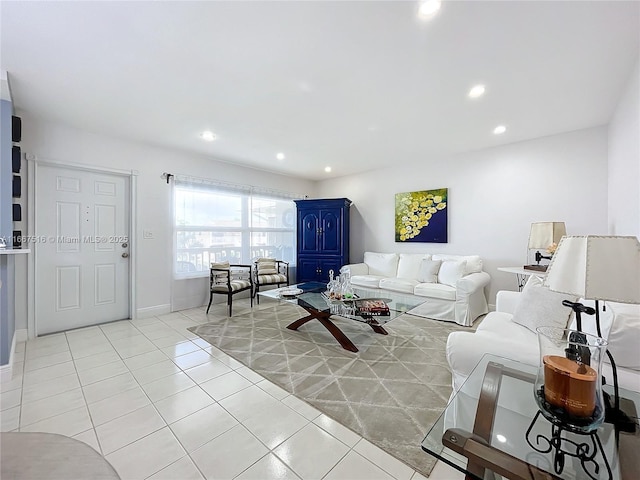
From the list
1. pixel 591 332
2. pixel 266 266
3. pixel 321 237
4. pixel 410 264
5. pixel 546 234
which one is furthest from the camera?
pixel 321 237

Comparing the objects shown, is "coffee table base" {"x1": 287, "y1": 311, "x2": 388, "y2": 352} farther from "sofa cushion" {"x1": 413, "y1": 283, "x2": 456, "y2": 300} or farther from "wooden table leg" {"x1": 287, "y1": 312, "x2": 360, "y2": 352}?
"sofa cushion" {"x1": 413, "y1": 283, "x2": 456, "y2": 300}

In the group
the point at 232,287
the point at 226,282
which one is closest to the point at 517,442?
the point at 232,287

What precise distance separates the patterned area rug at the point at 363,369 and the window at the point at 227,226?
48.0 inches

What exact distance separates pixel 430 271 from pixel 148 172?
14.4 ft

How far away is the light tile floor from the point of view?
1363 millimetres

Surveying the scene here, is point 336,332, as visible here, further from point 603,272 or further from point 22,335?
point 22,335

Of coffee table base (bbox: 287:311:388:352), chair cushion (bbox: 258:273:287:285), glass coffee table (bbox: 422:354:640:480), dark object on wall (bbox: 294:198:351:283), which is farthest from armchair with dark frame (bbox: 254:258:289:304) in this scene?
glass coffee table (bbox: 422:354:640:480)

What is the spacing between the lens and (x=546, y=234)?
304cm

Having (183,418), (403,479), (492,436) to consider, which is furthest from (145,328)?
(492,436)

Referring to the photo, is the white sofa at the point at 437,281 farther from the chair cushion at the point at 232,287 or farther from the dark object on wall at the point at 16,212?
the dark object on wall at the point at 16,212

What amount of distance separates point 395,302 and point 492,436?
6.89 feet

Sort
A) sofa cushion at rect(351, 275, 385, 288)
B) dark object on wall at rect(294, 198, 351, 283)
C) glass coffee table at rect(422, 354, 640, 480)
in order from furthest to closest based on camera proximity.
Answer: dark object on wall at rect(294, 198, 351, 283) < sofa cushion at rect(351, 275, 385, 288) < glass coffee table at rect(422, 354, 640, 480)

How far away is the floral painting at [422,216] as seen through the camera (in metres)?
4.43

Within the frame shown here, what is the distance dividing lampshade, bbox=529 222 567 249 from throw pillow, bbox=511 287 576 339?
1.23 meters
